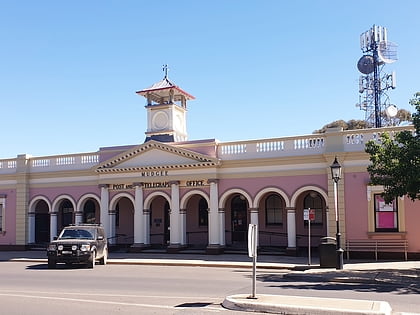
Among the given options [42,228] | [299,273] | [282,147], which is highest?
[282,147]

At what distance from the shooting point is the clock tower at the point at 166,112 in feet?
98.1

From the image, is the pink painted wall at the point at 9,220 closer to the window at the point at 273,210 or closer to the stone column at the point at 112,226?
the stone column at the point at 112,226

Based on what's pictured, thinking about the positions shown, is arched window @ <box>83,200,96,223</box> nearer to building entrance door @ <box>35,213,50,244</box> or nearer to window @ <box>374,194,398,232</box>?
building entrance door @ <box>35,213,50,244</box>

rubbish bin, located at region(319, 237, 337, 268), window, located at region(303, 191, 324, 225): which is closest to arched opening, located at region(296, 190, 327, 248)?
window, located at region(303, 191, 324, 225)

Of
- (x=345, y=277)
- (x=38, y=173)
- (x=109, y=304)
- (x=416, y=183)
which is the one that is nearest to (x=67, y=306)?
(x=109, y=304)

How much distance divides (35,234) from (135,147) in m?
9.41

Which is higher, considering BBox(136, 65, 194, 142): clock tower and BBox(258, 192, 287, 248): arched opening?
BBox(136, 65, 194, 142): clock tower

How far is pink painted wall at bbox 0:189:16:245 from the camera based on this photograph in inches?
1243

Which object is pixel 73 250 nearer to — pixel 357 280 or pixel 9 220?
pixel 357 280

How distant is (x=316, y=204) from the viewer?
25875mm

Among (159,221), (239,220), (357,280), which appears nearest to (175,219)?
(159,221)

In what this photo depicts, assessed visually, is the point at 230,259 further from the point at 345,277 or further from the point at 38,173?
the point at 38,173

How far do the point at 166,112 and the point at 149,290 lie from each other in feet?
58.6

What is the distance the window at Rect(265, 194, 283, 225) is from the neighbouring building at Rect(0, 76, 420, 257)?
53 millimetres
